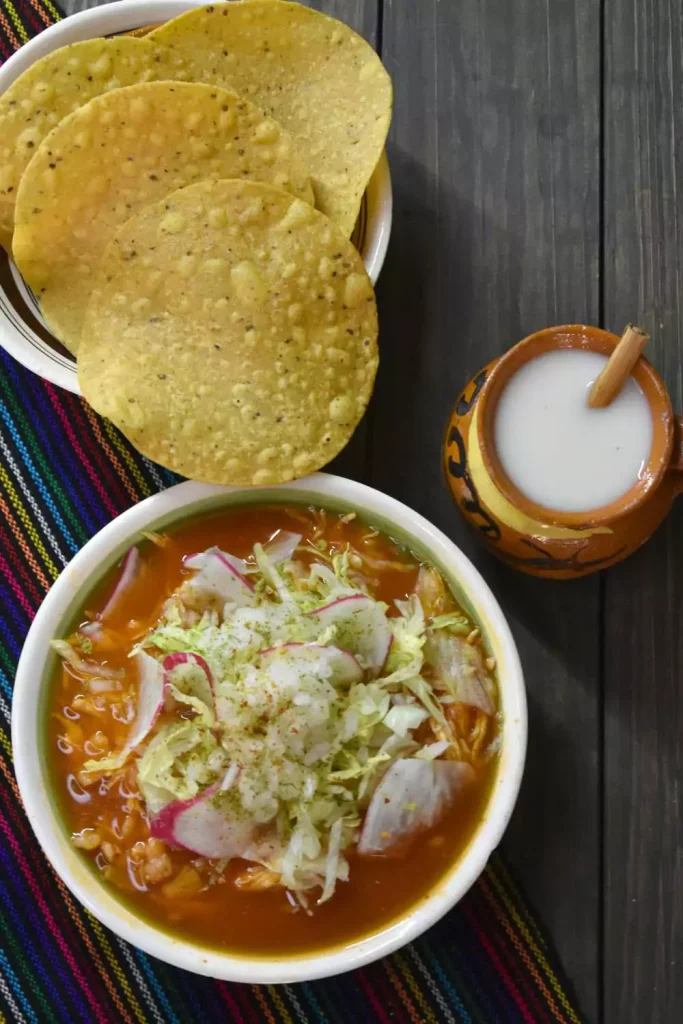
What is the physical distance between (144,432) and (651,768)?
88cm

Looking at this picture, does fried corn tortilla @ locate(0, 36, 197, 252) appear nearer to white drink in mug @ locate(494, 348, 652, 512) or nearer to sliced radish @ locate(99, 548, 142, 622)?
sliced radish @ locate(99, 548, 142, 622)

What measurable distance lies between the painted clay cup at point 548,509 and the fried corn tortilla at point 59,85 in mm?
602

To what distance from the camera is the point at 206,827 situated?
1197 millimetres

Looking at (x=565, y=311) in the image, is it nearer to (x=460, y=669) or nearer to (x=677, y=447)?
(x=677, y=447)

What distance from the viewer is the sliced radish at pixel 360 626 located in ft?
4.08

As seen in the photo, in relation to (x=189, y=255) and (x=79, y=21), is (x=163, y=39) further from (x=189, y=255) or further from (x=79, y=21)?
(x=189, y=255)

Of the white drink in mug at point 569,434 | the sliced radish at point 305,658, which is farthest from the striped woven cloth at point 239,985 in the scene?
the white drink in mug at point 569,434

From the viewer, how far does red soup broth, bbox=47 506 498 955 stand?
1240mm

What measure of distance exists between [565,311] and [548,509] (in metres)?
0.44

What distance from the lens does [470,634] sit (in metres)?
1.29

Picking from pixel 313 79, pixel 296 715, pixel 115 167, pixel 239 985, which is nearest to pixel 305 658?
pixel 296 715

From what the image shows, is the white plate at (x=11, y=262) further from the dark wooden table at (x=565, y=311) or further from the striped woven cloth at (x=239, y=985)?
the striped woven cloth at (x=239, y=985)


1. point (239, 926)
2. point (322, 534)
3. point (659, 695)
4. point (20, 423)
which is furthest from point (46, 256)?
point (659, 695)

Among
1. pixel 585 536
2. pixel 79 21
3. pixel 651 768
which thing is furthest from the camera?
pixel 651 768
